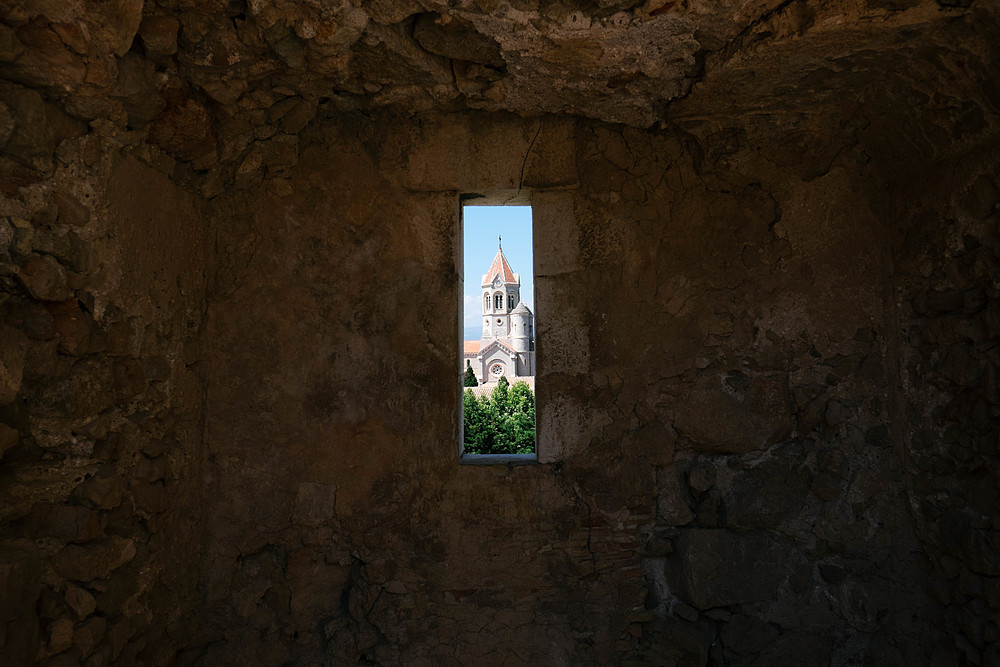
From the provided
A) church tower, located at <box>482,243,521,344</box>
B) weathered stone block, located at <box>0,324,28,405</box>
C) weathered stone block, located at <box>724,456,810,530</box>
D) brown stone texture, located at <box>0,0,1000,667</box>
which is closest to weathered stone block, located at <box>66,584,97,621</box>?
brown stone texture, located at <box>0,0,1000,667</box>

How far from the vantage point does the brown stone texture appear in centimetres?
246

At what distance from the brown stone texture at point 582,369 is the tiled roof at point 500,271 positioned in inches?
1784

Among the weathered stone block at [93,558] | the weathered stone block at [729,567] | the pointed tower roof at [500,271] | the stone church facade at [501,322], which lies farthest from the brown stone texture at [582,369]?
the pointed tower roof at [500,271]

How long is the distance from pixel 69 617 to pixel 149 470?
542mm

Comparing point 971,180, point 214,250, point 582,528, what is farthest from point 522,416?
point 971,180

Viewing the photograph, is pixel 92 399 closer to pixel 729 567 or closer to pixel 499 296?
pixel 729 567

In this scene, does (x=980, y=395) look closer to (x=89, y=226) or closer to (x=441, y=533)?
(x=441, y=533)

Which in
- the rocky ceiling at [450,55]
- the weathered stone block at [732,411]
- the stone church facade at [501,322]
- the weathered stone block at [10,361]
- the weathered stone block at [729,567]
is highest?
the stone church facade at [501,322]

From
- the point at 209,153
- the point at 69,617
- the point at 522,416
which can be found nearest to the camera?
the point at 69,617

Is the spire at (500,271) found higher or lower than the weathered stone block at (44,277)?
higher

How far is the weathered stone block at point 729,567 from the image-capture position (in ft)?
8.90

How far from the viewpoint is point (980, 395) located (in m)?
2.38

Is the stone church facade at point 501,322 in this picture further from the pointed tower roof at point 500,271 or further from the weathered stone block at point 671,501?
the weathered stone block at point 671,501

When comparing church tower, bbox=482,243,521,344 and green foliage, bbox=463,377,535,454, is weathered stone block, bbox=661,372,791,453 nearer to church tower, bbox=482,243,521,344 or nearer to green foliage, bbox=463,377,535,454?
green foliage, bbox=463,377,535,454
